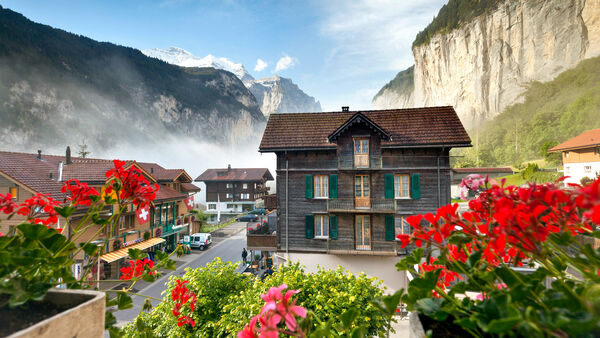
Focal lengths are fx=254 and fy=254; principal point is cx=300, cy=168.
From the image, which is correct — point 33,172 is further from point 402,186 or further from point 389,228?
point 402,186

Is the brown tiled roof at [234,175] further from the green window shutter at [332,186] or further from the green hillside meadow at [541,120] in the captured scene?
the green hillside meadow at [541,120]

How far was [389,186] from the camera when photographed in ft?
43.7

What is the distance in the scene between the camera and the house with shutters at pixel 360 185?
1318cm

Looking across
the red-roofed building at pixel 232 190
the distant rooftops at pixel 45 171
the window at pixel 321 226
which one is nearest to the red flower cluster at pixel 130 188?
the window at pixel 321 226

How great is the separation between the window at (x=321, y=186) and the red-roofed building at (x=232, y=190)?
35309 millimetres

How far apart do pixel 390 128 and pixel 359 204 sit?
4659mm

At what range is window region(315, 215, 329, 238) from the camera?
1402cm

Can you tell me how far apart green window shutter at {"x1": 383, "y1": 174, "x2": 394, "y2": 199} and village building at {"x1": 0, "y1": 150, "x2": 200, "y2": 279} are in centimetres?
1072

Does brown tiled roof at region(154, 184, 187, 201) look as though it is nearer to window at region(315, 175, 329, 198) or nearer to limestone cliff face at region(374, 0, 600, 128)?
window at region(315, 175, 329, 198)

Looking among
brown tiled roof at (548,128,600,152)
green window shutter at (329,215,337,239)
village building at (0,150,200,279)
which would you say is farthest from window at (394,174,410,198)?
brown tiled roof at (548,128,600,152)

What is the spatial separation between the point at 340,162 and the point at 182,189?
21.2m

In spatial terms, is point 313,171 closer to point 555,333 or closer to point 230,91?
point 555,333

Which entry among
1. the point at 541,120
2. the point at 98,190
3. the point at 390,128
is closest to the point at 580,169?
the point at 390,128

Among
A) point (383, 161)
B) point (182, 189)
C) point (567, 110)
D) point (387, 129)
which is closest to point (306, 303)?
point (383, 161)
